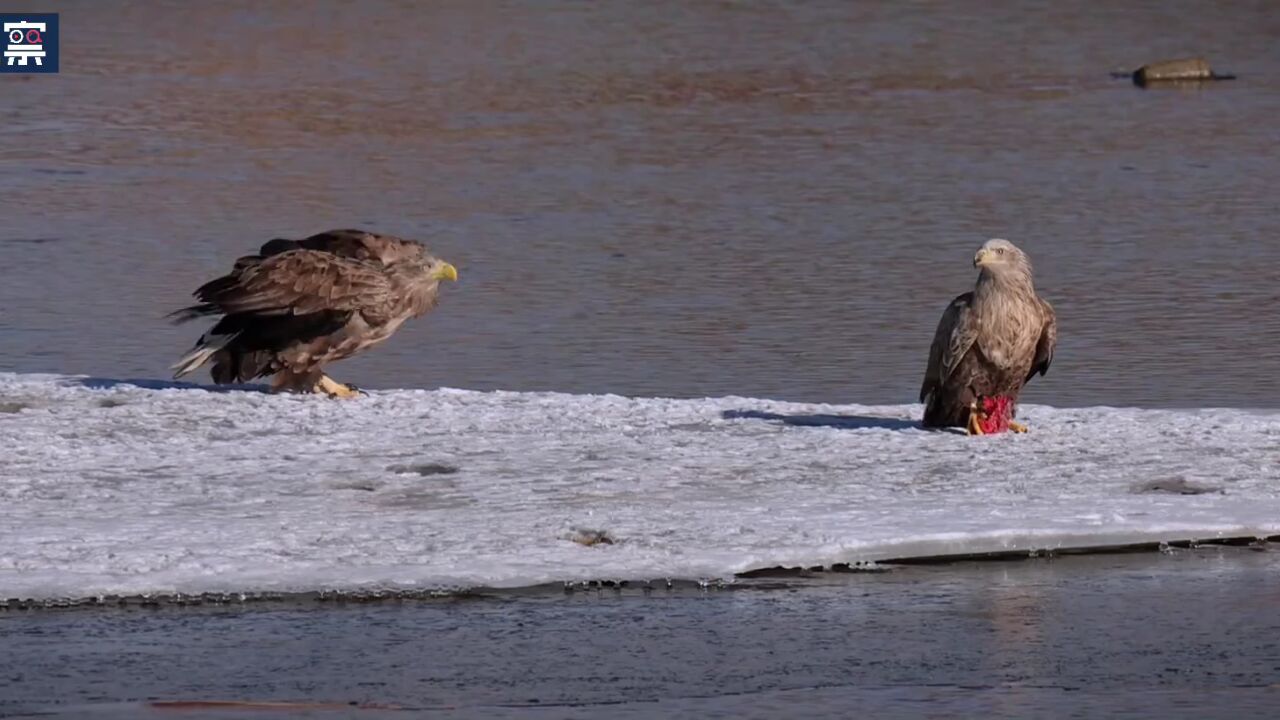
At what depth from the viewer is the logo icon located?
29747 mm

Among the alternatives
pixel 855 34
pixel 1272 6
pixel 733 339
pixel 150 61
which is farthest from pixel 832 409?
pixel 1272 6

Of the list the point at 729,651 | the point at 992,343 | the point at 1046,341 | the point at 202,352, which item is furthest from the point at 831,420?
the point at 729,651

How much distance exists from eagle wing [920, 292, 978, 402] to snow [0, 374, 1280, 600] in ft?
0.73

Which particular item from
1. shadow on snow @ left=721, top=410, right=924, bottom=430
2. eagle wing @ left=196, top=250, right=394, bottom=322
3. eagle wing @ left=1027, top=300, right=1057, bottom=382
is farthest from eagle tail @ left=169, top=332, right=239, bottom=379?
eagle wing @ left=1027, top=300, right=1057, bottom=382

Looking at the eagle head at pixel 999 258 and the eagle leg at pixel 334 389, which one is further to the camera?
the eagle leg at pixel 334 389

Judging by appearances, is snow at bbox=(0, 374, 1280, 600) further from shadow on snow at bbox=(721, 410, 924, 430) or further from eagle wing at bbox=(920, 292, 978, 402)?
eagle wing at bbox=(920, 292, 978, 402)

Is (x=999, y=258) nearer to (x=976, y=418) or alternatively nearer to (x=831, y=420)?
(x=976, y=418)

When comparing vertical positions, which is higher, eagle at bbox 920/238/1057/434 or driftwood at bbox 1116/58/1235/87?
driftwood at bbox 1116/58/1235/87

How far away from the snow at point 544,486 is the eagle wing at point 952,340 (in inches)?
8.8

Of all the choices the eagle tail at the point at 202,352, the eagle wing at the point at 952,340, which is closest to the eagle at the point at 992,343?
the eagle wing at the point at 952,340

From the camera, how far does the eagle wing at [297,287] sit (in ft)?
34.8

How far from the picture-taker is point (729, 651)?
6.72 metres

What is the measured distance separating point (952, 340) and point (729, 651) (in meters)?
3.24

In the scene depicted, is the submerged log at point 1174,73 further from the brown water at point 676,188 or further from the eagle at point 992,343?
the eagle at point 992,343
